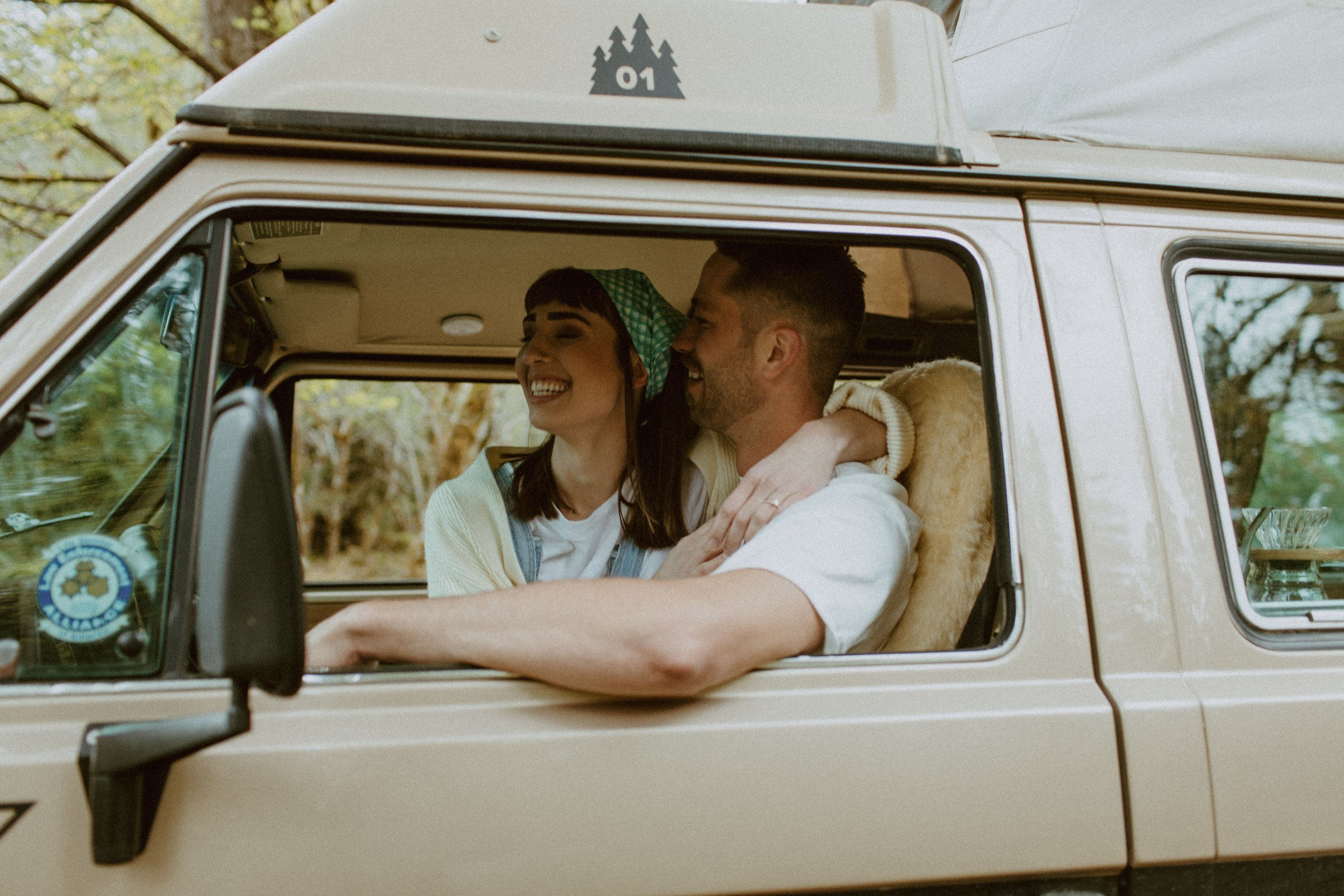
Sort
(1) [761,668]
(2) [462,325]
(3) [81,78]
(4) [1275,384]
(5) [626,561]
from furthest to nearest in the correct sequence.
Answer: (3) [81,78], (2) [462,325], (5) [626,561], (4) [1275,384], (1) [761,668]

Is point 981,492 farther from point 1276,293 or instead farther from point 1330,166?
point 1330,166

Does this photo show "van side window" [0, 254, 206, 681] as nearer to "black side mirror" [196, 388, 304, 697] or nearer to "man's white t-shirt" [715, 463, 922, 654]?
"black side mirror" [196, 388, 304, 697]

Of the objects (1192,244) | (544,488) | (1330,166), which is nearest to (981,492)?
(1192,244)

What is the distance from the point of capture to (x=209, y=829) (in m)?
1.12

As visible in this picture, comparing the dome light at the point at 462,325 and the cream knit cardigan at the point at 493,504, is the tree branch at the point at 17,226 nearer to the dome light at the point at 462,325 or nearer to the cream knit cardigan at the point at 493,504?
the dome light at the point at 462,325

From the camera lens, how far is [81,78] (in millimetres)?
5723

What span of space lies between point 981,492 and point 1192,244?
20.5 inches

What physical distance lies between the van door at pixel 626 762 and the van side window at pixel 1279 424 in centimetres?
37

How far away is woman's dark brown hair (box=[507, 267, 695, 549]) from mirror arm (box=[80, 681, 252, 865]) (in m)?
1.39

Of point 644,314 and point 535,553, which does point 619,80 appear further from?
point 535,553

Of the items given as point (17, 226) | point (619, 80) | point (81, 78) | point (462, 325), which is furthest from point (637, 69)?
point (81, 78)

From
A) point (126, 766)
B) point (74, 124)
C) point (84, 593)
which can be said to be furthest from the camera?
point (74, 124)

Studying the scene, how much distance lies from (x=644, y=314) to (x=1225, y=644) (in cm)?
157

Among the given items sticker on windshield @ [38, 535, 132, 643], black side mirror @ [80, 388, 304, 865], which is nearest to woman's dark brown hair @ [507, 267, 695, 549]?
sticker on windshield @ [38, 535, 132, 643]
